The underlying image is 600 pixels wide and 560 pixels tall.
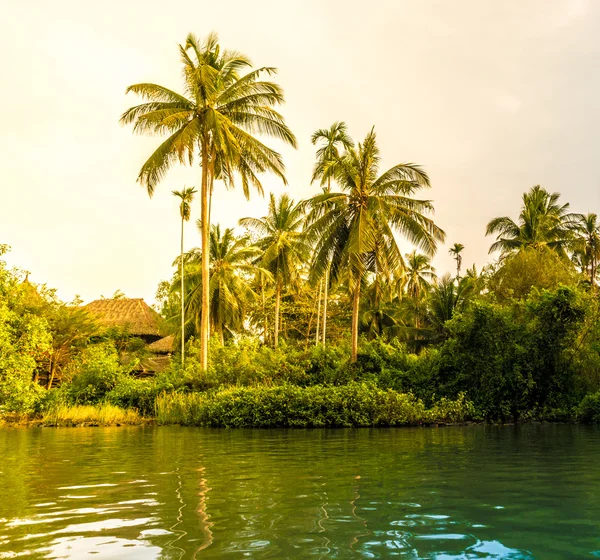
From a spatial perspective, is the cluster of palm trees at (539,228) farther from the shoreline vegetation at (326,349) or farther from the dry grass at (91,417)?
the dry grass at (91,417)

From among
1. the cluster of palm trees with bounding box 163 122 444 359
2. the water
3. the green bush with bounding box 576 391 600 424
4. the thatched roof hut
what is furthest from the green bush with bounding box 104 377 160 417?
the green bush with bounding box 576 391 600 424

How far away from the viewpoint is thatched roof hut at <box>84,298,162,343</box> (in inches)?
1636

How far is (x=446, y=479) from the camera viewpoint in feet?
26.0

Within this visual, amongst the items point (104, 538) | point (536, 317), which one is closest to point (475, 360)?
point (536, 317)

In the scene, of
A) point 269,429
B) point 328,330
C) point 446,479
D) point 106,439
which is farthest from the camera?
point 328,330

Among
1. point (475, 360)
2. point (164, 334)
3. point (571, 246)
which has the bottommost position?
point (475, 360)

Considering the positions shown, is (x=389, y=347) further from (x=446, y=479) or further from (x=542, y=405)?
(x=446, y=479)

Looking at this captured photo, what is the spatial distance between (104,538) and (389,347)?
2401 cm

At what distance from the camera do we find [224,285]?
35750 millimetres

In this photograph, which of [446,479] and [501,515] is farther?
[446,479]

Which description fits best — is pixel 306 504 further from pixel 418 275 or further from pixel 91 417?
pixel 418 275

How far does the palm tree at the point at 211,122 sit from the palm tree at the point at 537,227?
667 inches

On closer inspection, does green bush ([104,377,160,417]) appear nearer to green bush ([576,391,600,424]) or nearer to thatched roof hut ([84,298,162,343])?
thatched roof hut ([84,298,162,343])

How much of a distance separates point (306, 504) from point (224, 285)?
30.0 meters
